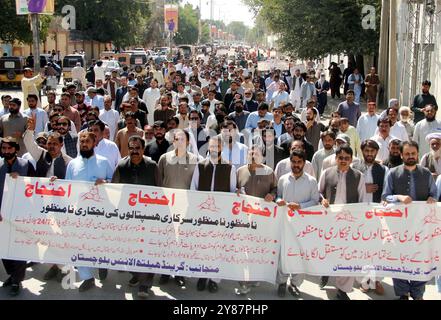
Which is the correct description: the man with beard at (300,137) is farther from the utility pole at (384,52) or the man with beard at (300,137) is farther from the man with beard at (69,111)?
the utility pole at (384,52)

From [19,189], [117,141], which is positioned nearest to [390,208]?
[19,189]

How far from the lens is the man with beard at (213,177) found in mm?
6130

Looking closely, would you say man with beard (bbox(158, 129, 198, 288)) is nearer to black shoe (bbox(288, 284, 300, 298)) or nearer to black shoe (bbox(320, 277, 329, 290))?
black shoe (bbox(288, 284, 300, 298))

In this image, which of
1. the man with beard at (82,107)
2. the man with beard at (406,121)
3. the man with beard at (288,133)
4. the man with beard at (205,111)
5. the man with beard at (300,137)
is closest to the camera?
the man with beard at (300,137)

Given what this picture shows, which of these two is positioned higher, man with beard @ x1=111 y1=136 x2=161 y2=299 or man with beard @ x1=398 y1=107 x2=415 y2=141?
man with beard @ x1=398 y1=107 x2=415 y2=141

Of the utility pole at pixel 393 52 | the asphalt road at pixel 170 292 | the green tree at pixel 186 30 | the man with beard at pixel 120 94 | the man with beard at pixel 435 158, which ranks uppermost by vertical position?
the green tree at pixel 186 30

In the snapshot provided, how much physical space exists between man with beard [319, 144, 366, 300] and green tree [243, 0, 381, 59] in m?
19.0

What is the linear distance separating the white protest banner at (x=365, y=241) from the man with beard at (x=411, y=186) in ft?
0.35

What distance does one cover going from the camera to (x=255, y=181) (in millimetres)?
6074

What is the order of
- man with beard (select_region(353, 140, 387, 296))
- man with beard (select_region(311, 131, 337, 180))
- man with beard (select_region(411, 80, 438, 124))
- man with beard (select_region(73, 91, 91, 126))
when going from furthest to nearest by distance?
man with beard (select_region(411, 80, 438, 124)), man with beard (select_region(73, 91, 91, 126)), man with beard (select_region(311, 131, 337, 180)), man with beard (select_region(353, 140, 387, 296))

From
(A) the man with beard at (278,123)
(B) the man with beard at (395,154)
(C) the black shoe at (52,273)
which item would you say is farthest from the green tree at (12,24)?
(B) the man with beard at (395,154)

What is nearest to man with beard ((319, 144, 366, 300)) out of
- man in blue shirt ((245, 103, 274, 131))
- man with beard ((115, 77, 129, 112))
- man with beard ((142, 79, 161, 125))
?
man in blue shirt ((245, 103, 274, 131))

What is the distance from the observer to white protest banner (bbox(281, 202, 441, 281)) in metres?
5.69

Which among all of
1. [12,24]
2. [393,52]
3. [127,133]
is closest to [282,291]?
[127,133]
